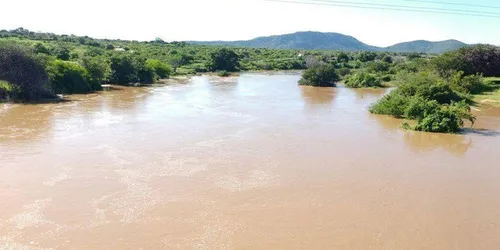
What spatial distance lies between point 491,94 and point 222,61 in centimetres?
3837

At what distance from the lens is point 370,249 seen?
30.7ft

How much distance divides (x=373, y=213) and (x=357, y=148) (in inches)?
275

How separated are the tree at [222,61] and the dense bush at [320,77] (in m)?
21.2

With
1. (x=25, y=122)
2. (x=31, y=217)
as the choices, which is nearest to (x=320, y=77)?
(x=25, y=122)

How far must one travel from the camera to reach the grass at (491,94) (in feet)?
106

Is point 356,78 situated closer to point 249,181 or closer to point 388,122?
point 388,122

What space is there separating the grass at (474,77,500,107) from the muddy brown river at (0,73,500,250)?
9103 millimetres

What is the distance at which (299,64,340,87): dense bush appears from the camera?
45062 millimetres

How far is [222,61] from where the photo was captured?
64.4 m

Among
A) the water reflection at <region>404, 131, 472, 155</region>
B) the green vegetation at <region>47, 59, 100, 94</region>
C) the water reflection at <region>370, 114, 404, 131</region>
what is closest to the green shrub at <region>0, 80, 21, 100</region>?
the green vegetation at <region>47, 59, 100, 94</region>

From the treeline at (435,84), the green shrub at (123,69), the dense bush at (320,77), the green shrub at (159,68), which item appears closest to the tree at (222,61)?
the green shrub at (159,68)

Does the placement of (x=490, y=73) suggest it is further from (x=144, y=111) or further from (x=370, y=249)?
(x=370, y=249)

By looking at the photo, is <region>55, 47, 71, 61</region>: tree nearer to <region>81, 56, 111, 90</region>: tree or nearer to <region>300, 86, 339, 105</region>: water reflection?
<region>81, 56, 111, 90</region>: tree

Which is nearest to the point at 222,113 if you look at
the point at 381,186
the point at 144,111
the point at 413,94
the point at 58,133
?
the point at 144,111
